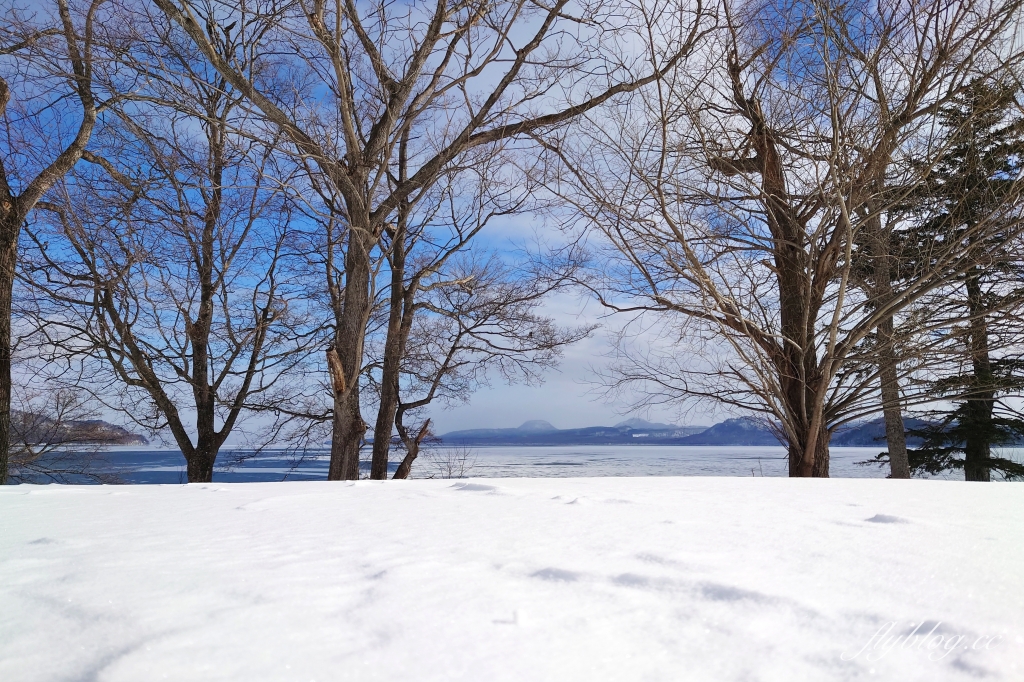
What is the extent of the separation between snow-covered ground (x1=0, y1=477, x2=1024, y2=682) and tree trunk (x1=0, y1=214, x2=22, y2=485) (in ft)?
16.7

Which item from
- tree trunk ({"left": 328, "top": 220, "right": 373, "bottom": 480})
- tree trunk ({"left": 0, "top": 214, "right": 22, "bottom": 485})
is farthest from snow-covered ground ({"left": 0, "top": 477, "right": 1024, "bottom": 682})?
tree trunk ({"left": 0, "top": 214, "right": 22, "bottom": 485})

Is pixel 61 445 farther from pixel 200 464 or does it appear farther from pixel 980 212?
pixel 980 212

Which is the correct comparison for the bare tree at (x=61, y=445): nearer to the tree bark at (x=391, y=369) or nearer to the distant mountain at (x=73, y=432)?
the distant mountain at (x=73, y=432)

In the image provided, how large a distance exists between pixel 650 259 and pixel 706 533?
444cm

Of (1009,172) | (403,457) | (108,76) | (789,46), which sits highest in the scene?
(108,76)

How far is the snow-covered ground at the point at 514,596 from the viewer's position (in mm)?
776

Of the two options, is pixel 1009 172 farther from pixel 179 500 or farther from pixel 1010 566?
pixel 179 500

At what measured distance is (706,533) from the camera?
1483mm

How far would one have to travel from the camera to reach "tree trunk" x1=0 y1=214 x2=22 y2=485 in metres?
5.74

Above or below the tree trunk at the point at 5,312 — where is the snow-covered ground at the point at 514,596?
below

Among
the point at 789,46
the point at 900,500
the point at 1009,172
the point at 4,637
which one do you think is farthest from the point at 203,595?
the point at 1009,172

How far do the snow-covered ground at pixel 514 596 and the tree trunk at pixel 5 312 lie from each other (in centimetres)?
510

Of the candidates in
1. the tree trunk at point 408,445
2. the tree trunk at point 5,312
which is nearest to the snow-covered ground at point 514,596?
the tree trunk at point 5,312

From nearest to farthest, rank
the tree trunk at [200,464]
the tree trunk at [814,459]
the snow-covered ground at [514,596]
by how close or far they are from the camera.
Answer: the snow-covered ground at [514,596] < the tree trunk at [814,459] < the tree trunk at [200,464]
